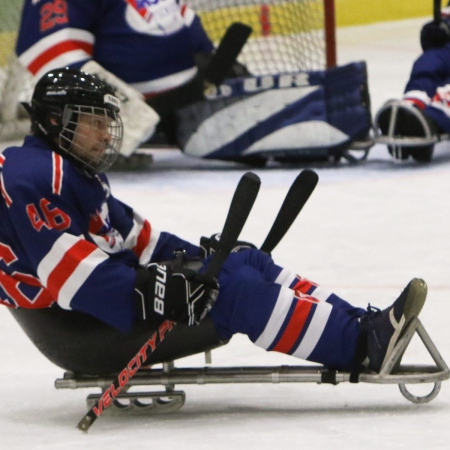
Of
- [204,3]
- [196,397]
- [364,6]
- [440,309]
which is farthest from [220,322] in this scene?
[364,6]

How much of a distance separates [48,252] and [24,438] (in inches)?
12.8

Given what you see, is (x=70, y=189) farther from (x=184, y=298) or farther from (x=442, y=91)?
(x=442, y=91)

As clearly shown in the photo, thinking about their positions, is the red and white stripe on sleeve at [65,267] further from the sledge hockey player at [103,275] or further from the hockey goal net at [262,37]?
the hockey goal net at [262,37]

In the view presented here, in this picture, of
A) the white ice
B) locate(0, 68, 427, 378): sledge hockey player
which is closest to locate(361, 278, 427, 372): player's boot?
locate(0, 68, 427, 378): sledge hockey player

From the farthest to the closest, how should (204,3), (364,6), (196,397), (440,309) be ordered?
(364,6), (204,3), (440,309), (196,397)

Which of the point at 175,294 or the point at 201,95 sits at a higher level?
the point at 175,294

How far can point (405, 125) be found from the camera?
485 centimetres

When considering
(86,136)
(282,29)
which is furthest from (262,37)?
(86,136)

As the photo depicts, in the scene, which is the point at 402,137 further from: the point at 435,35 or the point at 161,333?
the point at 161,333

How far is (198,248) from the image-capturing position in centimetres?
251

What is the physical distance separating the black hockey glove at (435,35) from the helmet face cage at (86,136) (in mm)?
3030

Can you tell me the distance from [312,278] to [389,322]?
124 centimetres

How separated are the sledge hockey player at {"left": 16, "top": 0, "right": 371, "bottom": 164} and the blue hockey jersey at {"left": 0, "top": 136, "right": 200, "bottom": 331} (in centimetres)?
249

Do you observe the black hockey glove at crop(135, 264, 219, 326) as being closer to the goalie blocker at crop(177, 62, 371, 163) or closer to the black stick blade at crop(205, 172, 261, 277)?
the black stick blade at crop(205, 172, 261, 277)
